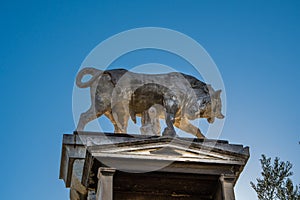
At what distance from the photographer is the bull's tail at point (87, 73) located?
18250 millimetres

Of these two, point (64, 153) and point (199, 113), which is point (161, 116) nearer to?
point (199, 113)

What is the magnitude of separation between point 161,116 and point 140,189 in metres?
2.74

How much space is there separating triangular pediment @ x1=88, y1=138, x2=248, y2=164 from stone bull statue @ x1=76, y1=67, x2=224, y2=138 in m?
3.26

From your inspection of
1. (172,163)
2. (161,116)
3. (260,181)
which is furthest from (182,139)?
(260,181)

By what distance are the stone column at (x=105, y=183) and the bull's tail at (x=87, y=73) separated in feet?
15.8

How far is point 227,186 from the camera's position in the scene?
14266 mm

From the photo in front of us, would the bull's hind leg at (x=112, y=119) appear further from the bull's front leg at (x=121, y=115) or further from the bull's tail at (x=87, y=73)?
the bull's tail at (x=87, y=73)

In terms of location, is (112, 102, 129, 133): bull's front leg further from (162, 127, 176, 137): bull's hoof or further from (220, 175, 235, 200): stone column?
(220, 175, 235, 200): stone column

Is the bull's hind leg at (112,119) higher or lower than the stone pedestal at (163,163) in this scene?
higher

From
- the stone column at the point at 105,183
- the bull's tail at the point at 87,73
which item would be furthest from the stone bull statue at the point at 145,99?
the stone column at the point at 105,183

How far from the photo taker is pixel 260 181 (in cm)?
2048

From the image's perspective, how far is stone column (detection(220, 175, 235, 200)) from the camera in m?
14.0

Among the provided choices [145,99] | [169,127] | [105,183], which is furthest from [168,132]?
[105,183]

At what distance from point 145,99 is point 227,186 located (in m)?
4.73
